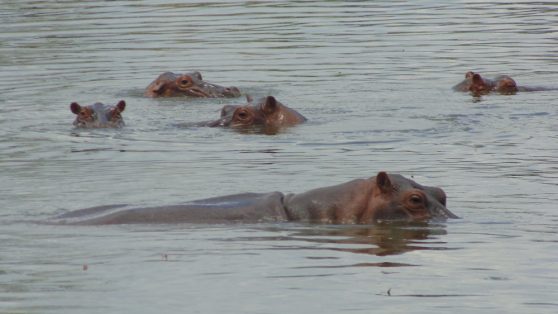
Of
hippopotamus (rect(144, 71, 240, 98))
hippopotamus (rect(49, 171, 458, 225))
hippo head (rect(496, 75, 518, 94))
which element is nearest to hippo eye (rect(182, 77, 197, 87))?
hippopotamus (rect(144, 71, 240, 98))

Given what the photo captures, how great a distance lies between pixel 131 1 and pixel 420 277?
23329mm

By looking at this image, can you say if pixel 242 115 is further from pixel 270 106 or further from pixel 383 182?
pixel 383 182

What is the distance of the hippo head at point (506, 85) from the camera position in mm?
16547

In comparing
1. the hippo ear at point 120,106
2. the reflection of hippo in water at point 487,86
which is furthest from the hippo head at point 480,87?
the hippo ear at point 120,106

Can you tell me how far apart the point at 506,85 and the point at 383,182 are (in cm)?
762

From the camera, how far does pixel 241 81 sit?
18578 millimetres

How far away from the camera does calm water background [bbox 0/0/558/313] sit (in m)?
7.66

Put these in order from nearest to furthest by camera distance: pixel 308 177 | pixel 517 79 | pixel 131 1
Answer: pixel 308 177 < pixel 517 79 < pixel 131 1

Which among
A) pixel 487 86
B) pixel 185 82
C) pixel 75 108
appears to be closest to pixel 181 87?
pixel 185 82

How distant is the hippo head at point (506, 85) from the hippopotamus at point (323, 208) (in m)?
7.20

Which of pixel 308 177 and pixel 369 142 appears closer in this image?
pixel 308 177

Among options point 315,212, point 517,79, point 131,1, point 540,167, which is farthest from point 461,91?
point 131,1

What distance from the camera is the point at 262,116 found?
15.1 metres

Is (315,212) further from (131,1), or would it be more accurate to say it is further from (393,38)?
(131,1)
